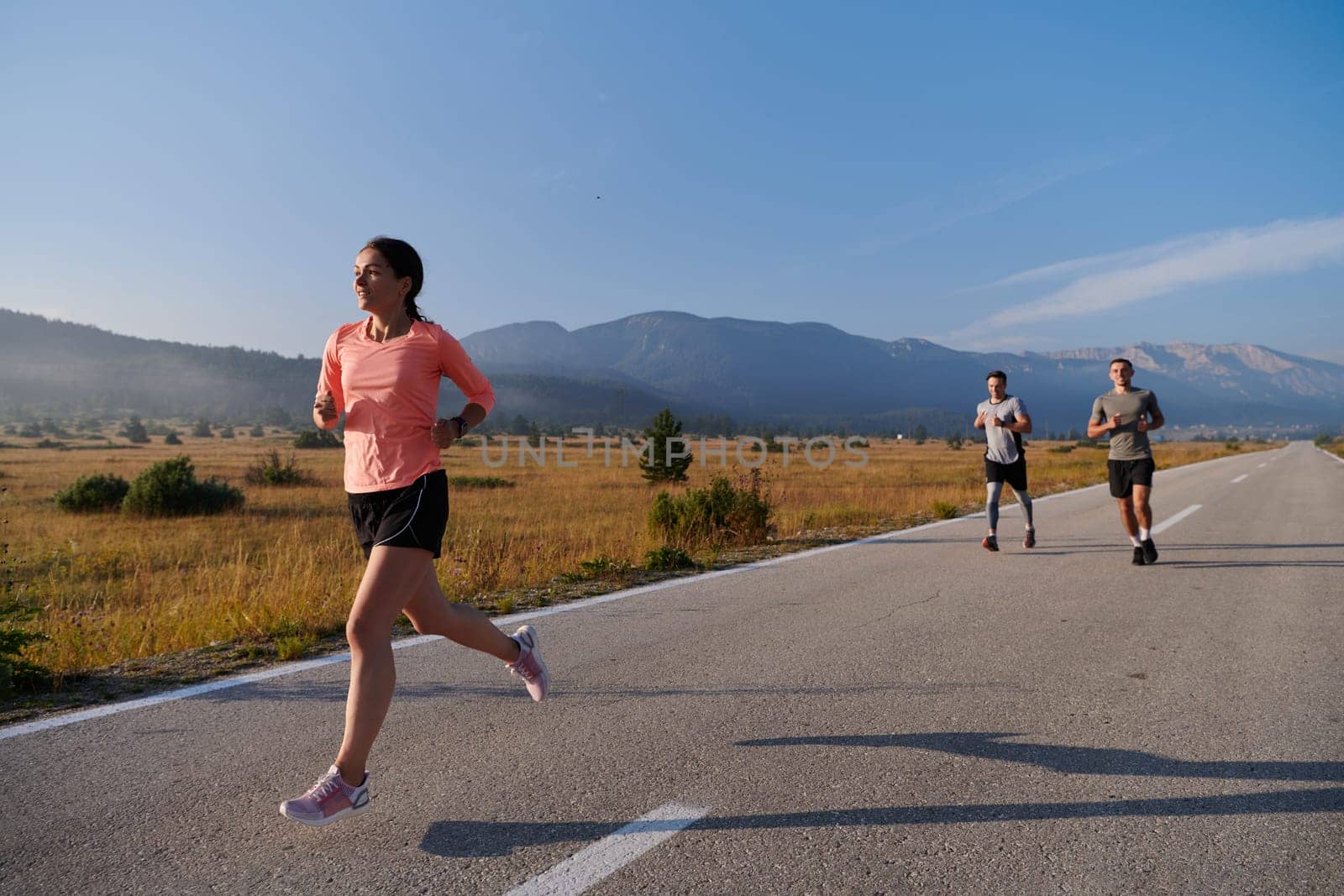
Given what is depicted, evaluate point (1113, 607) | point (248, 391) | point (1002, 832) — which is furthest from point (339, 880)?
Result: point (248, 391)

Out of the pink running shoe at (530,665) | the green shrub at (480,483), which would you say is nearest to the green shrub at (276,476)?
the green shrub at (480,483)

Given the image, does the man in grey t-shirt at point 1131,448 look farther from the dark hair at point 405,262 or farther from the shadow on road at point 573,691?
the dark hair at point 405,262

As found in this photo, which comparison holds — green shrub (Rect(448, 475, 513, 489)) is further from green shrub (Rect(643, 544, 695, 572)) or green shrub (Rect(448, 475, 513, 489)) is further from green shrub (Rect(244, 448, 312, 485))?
green shrub (Rect(643, 544, 695, 572))

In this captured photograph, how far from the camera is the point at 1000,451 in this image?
369 inches

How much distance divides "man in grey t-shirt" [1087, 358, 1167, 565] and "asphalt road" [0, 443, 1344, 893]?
2.58 metres

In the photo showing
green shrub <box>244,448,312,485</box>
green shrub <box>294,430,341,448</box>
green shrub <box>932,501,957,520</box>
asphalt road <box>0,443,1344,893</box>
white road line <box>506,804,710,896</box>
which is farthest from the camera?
green shrub <box>294,430,341,448</box>

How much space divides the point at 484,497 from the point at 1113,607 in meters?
18.3

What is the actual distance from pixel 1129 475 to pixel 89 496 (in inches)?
789

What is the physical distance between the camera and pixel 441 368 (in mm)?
3131

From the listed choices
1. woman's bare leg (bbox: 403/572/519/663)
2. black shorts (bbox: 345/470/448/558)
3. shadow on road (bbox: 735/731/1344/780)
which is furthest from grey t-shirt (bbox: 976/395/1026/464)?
black shorts (bbox: 345/470/448/558)

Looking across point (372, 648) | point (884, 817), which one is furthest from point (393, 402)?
point (884, 817)

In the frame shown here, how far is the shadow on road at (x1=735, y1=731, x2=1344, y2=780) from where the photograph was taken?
3.22m

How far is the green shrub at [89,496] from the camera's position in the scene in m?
17.9

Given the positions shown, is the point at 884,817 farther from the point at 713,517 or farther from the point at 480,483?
the point at 480,483
